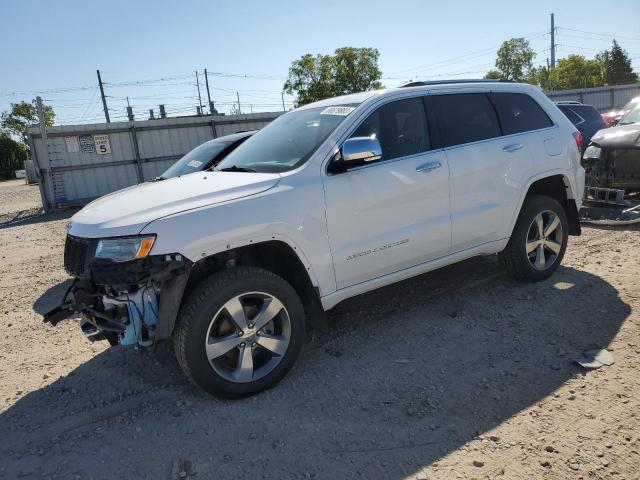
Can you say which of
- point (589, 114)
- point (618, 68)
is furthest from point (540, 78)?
point (589, 114)

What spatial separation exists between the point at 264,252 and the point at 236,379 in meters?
0.88

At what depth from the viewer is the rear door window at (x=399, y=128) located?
3.75 metres

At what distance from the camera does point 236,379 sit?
316 centimetres

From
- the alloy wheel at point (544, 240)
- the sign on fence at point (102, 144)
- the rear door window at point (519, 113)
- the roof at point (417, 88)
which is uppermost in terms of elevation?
the sign on fence at point (102, 144)

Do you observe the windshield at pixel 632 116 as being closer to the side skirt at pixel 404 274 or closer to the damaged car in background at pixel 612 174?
the damaged car in background at pixel 612 174

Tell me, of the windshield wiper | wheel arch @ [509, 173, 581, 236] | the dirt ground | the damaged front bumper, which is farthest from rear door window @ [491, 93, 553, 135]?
the damaged front bumper

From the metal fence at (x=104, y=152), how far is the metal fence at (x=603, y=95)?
69.9 ft

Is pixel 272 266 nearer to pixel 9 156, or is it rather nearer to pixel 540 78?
pixel 9 156

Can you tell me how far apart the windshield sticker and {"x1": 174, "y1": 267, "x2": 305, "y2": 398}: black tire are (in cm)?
141

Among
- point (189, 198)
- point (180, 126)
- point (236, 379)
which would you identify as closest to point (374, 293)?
point (236, 379)

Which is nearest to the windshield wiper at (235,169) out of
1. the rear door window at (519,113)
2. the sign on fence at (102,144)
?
the rear door window at (519,113)

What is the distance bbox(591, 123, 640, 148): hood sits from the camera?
7156 millimetres

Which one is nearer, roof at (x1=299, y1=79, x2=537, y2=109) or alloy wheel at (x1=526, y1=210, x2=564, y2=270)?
roof at (x1=299, y1=79, x2=537, y2=109)

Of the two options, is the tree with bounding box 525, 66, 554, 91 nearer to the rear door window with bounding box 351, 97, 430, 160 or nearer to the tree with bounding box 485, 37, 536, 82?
the tree with bounding box 485, 37, 536, 82
